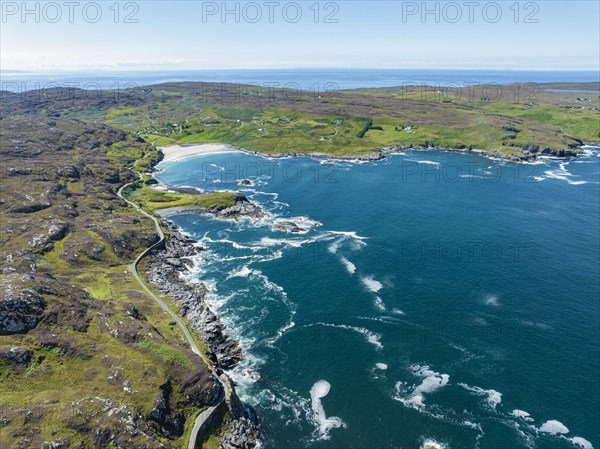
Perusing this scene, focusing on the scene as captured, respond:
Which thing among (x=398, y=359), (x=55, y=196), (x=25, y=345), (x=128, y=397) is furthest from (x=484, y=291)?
(x=55, y=196)

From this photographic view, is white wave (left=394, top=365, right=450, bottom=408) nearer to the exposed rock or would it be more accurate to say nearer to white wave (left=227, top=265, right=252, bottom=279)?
white wave (left=227, top=265, right=252, bottom=279)

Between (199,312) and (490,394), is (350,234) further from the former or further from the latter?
(490,394)

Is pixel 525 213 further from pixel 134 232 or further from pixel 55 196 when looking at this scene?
pixel 55 196

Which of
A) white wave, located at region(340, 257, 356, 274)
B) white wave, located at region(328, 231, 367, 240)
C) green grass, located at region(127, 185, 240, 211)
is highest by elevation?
green grass, located at region(127, 185, 240, 211)

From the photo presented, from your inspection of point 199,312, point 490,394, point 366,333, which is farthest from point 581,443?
point 199,312

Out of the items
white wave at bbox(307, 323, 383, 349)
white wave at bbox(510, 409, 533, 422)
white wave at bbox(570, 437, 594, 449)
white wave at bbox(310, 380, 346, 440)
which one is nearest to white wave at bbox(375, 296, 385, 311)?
white wave at bbox(307, 323, 383, 349)
